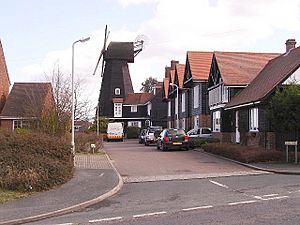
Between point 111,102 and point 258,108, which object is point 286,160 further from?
point 111,102

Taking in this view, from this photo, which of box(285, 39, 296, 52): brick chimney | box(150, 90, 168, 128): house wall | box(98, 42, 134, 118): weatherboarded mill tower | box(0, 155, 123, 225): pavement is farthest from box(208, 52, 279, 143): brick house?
box(98, 42, 134, 118): weatherboarded mill tower

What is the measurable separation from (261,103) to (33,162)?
16292 mm

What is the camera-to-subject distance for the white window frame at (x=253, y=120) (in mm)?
30406

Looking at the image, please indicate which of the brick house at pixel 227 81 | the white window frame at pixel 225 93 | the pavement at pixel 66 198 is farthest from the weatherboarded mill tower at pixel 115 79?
the pavement at pixel 66 198

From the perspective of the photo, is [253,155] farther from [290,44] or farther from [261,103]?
[290,44]

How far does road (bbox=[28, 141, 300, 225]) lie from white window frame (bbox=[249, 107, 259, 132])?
8.88m

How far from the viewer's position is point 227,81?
35781 millimetres

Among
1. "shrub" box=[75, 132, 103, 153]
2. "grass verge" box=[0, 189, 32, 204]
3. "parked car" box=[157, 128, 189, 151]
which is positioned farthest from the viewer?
"parked car" box=[157, 128, 189, 151]

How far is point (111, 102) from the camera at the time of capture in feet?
271

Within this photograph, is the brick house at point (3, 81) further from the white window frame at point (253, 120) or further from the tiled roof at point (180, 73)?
the white window frame at point (253, 120)

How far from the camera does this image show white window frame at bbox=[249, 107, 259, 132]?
3041 cm

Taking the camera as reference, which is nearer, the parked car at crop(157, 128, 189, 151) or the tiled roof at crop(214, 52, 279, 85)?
the parked car at crop(157, 128, 189, 151)

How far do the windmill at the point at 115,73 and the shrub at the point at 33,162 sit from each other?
59.6 meters

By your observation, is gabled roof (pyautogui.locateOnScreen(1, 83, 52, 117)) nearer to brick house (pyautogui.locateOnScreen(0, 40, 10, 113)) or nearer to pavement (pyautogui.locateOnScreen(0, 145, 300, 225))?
brick house (pyautogui.locateOnScreen(0, 40, 10, 113))
